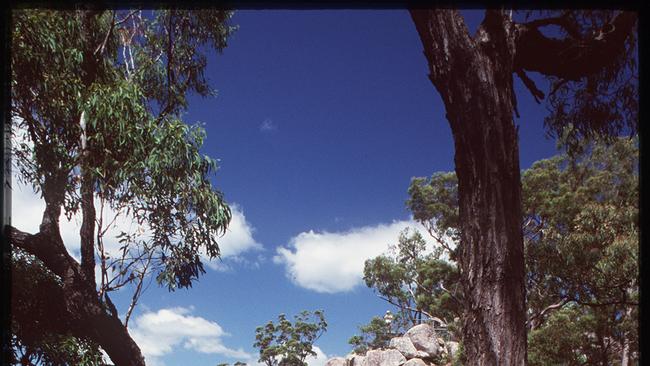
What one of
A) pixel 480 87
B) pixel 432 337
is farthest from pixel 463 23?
pixel 432 337

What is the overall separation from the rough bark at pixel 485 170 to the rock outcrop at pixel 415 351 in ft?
58.8

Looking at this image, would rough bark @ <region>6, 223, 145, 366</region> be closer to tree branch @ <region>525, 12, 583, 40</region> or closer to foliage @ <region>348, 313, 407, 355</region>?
tree branch @ <region>525, 12, 583, 40</region>

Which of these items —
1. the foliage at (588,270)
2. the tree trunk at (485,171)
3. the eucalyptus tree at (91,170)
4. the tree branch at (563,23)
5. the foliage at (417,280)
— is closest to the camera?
the tree trunk at (485,171)

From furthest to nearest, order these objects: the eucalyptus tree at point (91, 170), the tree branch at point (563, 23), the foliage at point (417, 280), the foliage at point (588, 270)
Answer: the foliage at point (417, 280), the foliage at point (588, 270), the eucalyptus tree at point (91, 170), the tree branch at point (563, 23)

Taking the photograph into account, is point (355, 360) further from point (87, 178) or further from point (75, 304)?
point (87, 178)

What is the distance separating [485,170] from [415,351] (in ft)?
62.2

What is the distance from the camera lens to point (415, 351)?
19922 millimetres

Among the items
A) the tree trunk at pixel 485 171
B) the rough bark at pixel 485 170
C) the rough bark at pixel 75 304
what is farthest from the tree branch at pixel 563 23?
the rough bark at pixel 75 304

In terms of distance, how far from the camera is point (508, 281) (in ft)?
7.36

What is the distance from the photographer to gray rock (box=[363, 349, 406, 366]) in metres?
19.4

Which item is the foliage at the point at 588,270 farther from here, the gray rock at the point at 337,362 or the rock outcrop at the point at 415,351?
the gray rock at the point at 337,362

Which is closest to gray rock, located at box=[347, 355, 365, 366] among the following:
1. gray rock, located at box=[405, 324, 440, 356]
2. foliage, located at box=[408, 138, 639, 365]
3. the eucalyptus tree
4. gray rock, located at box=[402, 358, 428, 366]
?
gray rock, located at box=[402, 358, 428, 366]

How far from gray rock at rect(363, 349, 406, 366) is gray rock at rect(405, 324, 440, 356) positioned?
0.91m

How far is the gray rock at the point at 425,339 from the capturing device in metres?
19.8
